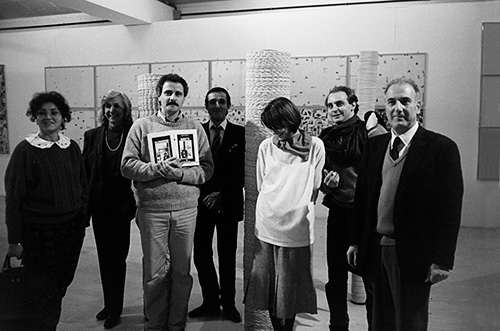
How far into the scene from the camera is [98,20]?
221 centimetres

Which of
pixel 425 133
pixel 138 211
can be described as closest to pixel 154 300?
pixel 138 211

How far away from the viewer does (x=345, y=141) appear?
2061 millimetres

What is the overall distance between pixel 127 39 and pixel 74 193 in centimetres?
77

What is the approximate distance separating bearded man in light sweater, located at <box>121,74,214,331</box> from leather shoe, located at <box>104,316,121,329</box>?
17cm

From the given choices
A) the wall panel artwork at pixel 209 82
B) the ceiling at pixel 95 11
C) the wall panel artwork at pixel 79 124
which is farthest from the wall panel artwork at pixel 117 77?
the ceiling at pixel 95 11

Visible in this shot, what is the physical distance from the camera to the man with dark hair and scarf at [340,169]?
2.04 meters

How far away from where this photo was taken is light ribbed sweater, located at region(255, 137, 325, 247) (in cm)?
214

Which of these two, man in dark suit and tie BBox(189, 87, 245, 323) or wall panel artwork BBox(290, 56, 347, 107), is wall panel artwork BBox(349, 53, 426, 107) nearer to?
wall panel artwork BBox(290, 56, 347, 107)

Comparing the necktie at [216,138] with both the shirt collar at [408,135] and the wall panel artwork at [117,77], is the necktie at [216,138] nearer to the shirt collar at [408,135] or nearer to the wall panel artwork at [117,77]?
the wall panel artwork at [117,77]

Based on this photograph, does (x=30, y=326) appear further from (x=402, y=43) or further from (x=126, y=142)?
(x=402, y=43)

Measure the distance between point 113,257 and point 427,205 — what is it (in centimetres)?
159

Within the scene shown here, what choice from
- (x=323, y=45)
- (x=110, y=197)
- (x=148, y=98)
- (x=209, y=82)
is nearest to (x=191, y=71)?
(x=209, y=82)

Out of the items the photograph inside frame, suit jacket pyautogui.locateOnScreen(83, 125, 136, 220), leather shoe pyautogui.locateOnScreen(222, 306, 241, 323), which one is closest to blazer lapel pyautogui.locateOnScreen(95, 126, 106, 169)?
suit jacket pyautogui.locateOnScreen(83, 125, 136, 220)

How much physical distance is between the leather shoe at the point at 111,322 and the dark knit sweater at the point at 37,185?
2.15 feet
